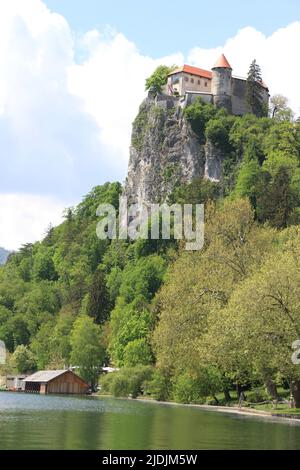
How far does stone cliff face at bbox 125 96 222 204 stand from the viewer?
138625 mm

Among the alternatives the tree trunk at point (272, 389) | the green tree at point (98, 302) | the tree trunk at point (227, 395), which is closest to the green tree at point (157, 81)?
the green tree at point (98, 302)

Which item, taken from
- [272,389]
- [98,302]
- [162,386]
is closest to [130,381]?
[162,386]

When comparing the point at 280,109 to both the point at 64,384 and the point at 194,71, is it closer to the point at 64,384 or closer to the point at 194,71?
the point at 194,71

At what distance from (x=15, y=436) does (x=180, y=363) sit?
105 feet

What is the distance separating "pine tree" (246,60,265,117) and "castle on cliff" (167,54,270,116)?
71.7 inches

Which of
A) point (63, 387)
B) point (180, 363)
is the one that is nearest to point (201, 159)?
point (63, 387)

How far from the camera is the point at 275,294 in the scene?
48.7m

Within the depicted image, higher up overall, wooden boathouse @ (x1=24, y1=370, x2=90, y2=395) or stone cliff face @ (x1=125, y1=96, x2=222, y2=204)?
stone cliff face @ (x1=125, y1=96, x2=222, y2=204)

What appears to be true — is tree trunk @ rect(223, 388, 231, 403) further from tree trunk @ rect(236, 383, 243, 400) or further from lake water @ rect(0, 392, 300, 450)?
lake water @ rect(0, 392, 300, 450)

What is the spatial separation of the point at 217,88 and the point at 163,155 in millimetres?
15058

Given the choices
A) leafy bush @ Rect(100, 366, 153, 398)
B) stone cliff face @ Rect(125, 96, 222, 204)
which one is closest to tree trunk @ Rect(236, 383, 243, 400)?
leafy bush @ Rect(100, 366, 153, 398)
